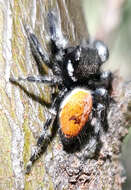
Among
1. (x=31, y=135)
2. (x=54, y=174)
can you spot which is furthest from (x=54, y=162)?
(x=31, y=135)

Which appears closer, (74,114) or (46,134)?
(46,134)

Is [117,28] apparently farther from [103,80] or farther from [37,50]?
[37,50]

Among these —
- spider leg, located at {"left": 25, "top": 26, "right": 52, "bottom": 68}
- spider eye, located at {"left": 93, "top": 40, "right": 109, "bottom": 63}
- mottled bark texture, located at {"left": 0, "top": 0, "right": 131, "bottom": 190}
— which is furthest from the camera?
spider eye, located at {"left": 93, "top": 40, "right": 109, "bottom": 63}

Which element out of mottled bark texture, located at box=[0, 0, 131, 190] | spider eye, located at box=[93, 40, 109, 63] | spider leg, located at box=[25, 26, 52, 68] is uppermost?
spider eye, located at box=[93, 40, 109, 63]

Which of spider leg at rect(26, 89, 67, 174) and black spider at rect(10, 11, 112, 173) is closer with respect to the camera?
spider leg at rect(26, 89, 67, 174)

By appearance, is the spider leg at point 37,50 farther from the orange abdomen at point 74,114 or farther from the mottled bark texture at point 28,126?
the orange abdomen at point 74,114

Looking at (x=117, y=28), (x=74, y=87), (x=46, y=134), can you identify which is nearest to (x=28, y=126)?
(x=46, y=134)

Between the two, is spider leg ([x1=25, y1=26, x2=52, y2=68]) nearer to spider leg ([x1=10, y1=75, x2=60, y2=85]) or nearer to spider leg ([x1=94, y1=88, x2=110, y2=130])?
spider leg ([x1=10, y1=75, x2=60, y2=85])

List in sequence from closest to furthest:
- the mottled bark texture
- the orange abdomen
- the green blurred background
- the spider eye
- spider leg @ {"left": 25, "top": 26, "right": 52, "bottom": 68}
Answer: the mottled bark texture, spider leg @ {"left": 25, "top": 26, "right": 52, "bottom": 68}, the orange abdomen, the spider eye, the green blurred background

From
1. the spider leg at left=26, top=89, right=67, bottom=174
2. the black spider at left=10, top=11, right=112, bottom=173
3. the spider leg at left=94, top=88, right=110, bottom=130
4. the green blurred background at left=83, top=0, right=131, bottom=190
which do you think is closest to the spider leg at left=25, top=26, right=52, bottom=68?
the black spider at left=10, top=11, right=112, bottom=173
